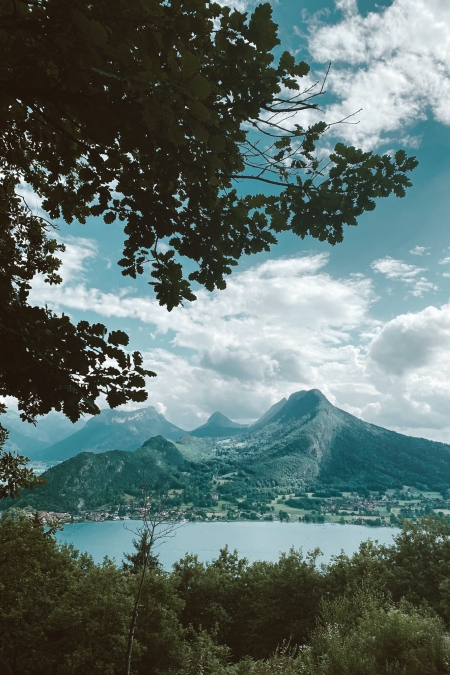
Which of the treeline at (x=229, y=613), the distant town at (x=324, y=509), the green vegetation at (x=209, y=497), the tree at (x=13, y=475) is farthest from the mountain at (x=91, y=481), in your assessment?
the tree at (x=13, y=475)

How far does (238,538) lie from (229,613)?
89547mm

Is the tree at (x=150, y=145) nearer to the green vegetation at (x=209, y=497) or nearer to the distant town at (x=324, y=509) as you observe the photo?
the green vegetation at (x=209, y=497)

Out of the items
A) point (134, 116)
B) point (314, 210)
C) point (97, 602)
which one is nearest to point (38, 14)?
point (134, 116)

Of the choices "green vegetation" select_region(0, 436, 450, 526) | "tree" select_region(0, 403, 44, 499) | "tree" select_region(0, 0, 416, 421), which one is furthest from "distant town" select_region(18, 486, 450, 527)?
"tree" select_region(0, 0, 416, 421)

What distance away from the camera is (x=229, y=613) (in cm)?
1983

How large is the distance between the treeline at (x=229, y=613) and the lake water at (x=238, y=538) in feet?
173

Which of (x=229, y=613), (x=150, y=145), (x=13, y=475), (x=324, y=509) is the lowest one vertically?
(x=324, y=509)

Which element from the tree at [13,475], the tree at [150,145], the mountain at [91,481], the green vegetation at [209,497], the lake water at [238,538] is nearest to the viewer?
the tree at [150,145]

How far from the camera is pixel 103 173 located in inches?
97.7

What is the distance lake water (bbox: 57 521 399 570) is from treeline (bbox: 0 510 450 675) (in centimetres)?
5269

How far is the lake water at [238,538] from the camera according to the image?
255 feet

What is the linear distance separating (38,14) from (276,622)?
2311cm

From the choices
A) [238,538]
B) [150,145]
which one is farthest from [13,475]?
[238,538]

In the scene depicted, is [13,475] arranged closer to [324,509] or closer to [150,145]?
[150,145]
